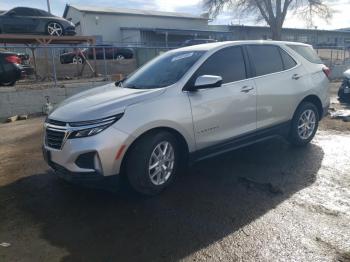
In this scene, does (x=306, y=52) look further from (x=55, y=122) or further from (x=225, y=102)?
(x=55, y=122)

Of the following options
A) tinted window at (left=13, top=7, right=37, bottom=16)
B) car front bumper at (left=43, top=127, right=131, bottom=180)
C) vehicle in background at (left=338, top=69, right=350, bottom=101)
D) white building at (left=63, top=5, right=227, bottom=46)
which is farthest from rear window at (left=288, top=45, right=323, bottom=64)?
white building at (left=63, top=5, right=227, bottom=46)

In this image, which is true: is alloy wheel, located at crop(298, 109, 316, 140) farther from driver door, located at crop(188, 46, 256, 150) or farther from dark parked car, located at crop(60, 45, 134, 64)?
dark parked car, located at crop(60, 45, 134, 64)

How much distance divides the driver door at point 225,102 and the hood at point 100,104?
586 millimetres

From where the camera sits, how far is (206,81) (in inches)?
154

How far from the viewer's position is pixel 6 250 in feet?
9.70

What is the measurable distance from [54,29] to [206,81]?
1331cm

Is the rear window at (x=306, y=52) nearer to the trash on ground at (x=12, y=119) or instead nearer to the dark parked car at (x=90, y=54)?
the trash on ground at (x=12, y=119)

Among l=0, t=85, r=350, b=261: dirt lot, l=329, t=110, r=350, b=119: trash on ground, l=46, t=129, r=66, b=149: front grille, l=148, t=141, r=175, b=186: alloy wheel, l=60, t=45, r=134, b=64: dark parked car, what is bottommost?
l=0, t=85, r=350, b=261: dirt lot

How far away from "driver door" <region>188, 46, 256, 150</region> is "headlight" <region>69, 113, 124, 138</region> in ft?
3.48

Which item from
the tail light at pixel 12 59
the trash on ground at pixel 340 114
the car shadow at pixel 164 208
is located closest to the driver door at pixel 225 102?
the car shadow at pixel 164 208

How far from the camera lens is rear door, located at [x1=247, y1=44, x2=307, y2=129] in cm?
477

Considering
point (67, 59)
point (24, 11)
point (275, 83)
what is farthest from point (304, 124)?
point (67, 59)

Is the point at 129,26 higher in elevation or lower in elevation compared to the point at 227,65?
higher

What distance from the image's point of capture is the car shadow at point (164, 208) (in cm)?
294
